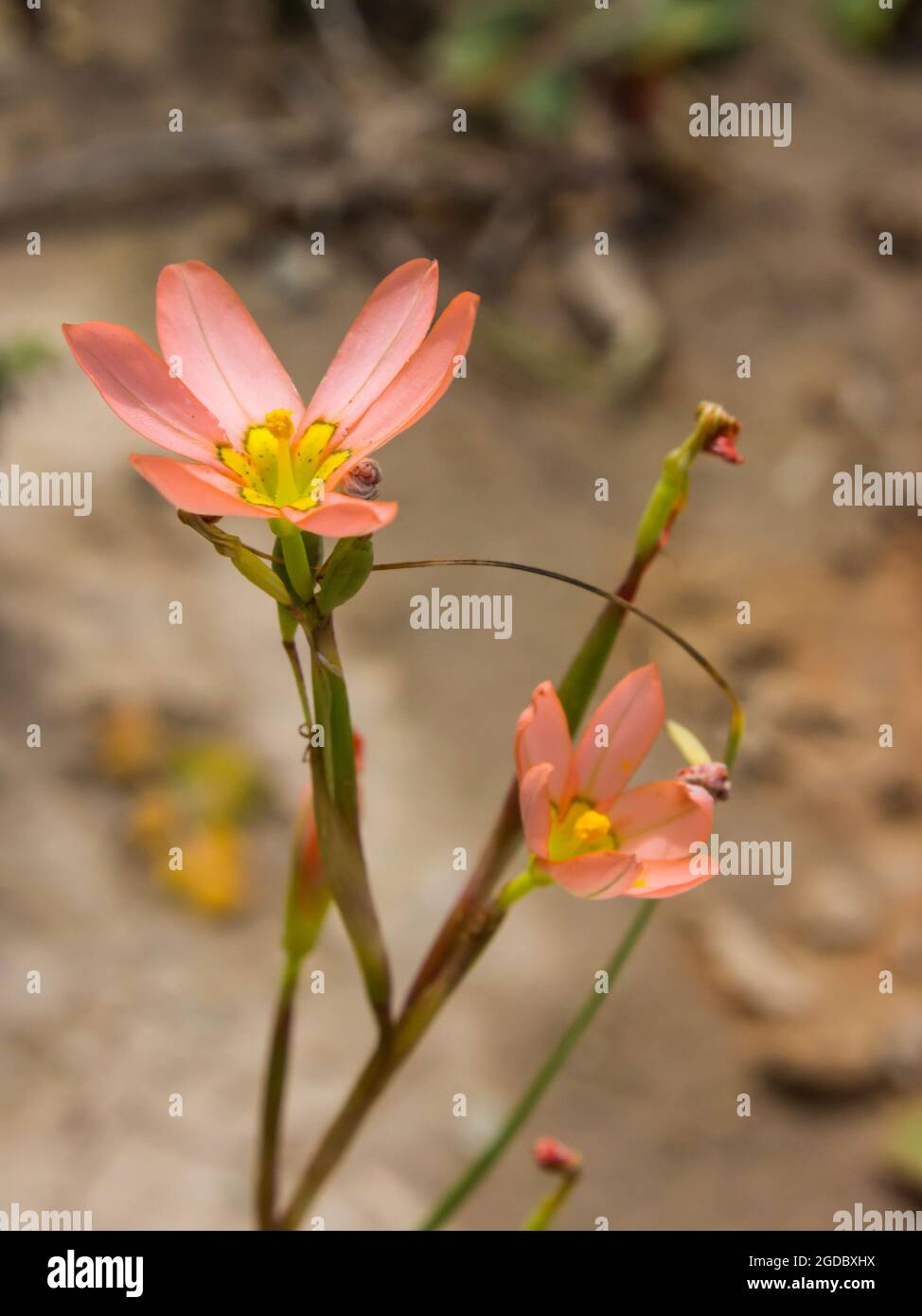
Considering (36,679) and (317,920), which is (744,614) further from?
(317,920)

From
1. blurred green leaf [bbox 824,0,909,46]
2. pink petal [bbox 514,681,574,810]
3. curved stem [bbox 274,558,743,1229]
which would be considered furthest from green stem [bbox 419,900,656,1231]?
blurred green leaf [bbox 824,0,909,46]

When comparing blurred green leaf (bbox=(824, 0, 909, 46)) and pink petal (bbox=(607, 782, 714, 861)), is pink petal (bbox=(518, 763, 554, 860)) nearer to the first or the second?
pink petal (bbox=(607, 782, 714, 861))

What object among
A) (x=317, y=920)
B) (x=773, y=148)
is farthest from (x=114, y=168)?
(x=317, y=920)

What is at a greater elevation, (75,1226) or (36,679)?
(36,679)

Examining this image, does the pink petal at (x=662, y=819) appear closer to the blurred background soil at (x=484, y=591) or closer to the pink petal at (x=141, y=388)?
the pink petal at (x=141, y=388)

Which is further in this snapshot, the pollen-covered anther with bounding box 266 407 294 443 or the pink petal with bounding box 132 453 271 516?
the pollen-covered anther with bounding box 266 407 294 443
